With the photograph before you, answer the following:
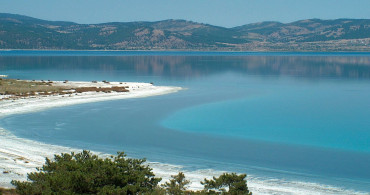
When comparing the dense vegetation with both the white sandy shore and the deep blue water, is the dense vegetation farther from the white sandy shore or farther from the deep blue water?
the deep blue water

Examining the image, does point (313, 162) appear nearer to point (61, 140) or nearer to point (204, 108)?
point (61, 140)

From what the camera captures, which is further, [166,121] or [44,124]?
[166,121]

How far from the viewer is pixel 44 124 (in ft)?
80.2

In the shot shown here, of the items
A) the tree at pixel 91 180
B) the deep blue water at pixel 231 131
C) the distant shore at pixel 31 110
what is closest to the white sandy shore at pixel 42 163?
the distant shore at pixel 31 110

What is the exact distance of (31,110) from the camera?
28828 mm

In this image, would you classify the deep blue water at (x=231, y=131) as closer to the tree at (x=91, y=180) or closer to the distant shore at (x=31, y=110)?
the distant shore at (x=31, y=110)

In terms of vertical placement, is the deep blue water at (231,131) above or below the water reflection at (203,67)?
below

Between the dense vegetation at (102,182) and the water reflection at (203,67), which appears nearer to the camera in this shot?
the dense vegetation at (102,182)

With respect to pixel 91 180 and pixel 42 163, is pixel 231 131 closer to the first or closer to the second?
A: pixel 42 163

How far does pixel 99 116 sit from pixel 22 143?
8669mm

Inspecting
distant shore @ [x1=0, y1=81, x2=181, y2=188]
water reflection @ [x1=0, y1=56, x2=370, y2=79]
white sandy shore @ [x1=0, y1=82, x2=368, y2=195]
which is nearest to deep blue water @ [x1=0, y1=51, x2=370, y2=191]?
white sandy shore @ [x1=0, y1=82, x2=368, y2=195]

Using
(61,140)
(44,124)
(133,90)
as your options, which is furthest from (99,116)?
(133,90)

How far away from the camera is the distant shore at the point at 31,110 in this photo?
14734 mm

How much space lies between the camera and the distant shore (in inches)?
580
